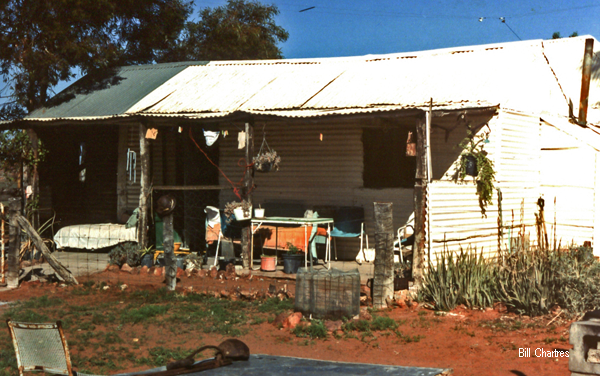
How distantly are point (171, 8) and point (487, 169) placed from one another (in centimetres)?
1444

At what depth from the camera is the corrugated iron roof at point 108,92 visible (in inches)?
528

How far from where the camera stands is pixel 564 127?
11.9 m

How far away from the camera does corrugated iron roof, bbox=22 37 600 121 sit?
35.4 feet

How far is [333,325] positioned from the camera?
6996 millimetres

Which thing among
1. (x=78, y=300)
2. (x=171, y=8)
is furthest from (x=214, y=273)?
(x=171, y=8)

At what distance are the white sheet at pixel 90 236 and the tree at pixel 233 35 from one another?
1522cm

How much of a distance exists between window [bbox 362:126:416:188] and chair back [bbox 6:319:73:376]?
9242 millimetres

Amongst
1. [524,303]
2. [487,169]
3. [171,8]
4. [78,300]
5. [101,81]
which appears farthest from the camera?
[171,8]

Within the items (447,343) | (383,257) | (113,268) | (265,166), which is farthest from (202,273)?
(447,343)

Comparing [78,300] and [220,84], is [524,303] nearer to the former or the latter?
[78,300]

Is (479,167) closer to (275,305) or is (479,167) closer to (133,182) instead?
(275,305)

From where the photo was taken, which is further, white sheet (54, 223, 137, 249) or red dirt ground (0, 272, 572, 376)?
white sheet (54, 223, 137, 249)

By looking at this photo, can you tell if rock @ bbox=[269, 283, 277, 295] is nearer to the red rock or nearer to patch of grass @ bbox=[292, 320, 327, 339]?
patch of grass @ bbox=[292, 320, 327, 339]

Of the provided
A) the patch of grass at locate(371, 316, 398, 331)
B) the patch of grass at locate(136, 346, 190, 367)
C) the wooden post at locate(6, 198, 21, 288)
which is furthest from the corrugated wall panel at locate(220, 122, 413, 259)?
the patch of grass at locate(136, 346, 190, 367)
